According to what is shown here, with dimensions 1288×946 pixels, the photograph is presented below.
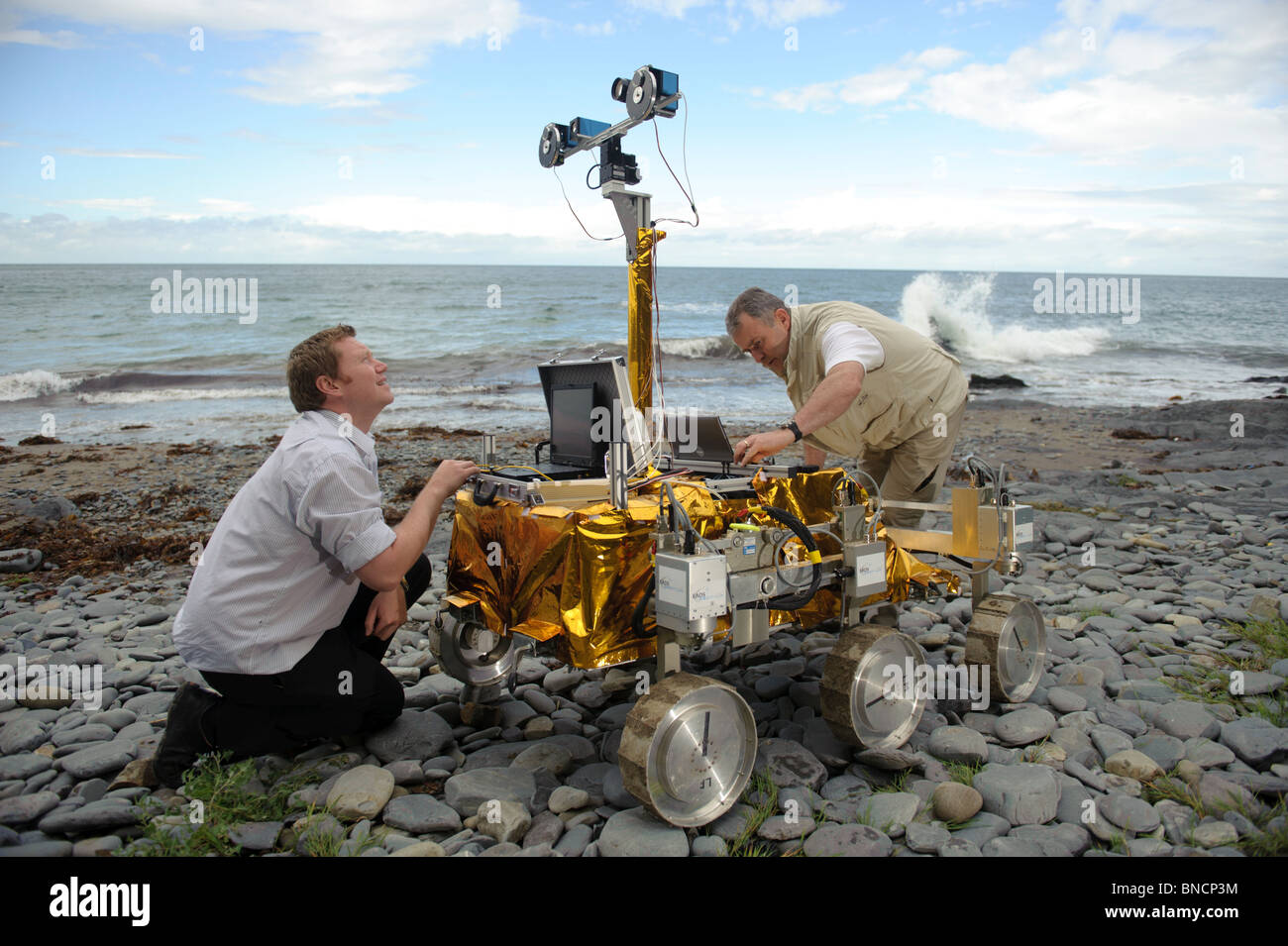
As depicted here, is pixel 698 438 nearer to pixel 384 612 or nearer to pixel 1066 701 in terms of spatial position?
pixel 384 612

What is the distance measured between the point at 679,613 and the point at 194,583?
1969mm

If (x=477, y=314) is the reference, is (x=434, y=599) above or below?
below

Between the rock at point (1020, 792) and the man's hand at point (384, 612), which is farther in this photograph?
the man's hand at point (384, 612)

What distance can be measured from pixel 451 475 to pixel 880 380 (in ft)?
8.23

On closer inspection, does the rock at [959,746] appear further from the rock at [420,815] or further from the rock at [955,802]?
the rock at [420,815]

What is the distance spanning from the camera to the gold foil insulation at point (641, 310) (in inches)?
157

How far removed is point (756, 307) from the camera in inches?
167

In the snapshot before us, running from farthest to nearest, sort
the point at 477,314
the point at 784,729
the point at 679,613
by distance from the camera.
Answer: the point at 477,314
the point at 784,729
the point at 679,613

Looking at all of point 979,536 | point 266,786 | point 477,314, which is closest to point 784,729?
point 979,536

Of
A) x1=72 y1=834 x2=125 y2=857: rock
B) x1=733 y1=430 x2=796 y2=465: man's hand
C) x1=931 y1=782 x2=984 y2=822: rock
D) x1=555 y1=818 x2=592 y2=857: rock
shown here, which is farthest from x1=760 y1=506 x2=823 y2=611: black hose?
x1=72 y1=834 x2=125 y2=857: rock

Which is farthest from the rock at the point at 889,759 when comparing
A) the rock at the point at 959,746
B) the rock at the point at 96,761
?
the rock at the point at 96,761

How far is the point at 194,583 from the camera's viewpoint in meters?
3.26

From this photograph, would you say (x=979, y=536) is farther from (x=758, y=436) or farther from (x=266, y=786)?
(x=266, y=786)

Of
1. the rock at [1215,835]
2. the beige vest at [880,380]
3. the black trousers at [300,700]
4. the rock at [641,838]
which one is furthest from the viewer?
the beige vest at [880,380]
